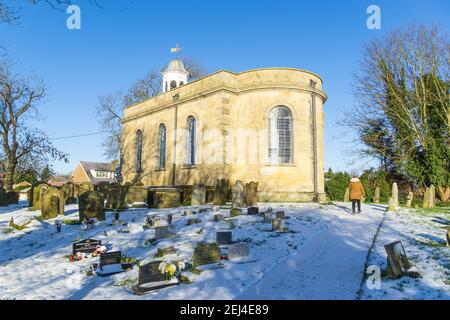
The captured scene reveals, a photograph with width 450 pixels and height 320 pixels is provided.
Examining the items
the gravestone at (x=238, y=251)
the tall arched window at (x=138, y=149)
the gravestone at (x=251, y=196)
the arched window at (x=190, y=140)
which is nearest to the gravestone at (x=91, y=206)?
the gravestone at (x=251, y=196)

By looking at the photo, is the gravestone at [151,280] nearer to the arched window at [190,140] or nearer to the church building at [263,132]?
the church building at [263,132]

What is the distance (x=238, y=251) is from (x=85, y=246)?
12.7 feet

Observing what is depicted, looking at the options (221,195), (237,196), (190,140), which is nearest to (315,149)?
(221,195)

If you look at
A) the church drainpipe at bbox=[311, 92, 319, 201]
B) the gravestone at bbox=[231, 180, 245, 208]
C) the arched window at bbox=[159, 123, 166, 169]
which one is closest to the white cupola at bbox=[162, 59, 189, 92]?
the arched window at bbox=[159, 123, 166, 169]

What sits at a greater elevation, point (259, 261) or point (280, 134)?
point (280, 134)

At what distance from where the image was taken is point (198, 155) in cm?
1995

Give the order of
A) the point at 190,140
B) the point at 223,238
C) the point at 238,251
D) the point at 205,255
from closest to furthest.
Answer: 1. the point at 205,255
2. the point at 238,251
3. the point at 223,238
4. the point at 190,140

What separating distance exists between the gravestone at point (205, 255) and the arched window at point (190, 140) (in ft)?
47.6

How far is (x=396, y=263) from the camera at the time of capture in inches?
221

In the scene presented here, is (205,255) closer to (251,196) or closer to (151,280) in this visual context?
(151,280)

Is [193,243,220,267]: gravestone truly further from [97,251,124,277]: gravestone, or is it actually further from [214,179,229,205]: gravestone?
[214,179,229,205]: gravestone

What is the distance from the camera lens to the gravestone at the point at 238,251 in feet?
22.8

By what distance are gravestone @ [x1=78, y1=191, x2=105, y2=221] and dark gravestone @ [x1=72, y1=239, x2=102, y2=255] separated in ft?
13.4
